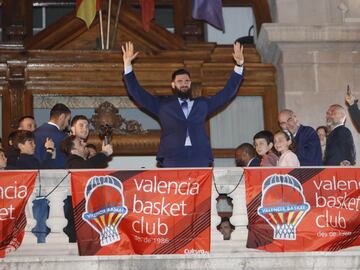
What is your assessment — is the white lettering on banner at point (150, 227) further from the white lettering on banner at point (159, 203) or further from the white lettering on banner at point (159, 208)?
the white lettering on banner at point (159, 208)

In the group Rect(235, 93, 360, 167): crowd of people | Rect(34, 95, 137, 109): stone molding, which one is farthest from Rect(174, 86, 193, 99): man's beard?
Rect(34, 95, 137, 109): stone molding

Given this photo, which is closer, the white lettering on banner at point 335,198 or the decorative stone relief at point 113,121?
the white lettering on banner at point 335,198

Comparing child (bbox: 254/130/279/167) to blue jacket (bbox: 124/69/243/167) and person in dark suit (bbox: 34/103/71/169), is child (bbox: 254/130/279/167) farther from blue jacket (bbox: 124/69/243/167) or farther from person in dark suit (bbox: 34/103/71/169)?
person in dark suit (bbox: 34/103/71/169)

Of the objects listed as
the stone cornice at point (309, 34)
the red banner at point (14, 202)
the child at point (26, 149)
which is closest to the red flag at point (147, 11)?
the stone cornice at point (309, 34)

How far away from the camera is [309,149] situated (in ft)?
50.2

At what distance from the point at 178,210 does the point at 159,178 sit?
0.47 m

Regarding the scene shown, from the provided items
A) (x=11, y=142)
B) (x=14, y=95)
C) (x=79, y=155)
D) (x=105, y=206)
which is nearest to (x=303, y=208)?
(x=105, y=206)

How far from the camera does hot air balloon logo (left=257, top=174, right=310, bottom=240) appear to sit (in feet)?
47.3

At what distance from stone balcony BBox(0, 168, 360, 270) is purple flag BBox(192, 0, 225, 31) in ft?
17.0

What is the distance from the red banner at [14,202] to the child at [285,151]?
316 centimetres

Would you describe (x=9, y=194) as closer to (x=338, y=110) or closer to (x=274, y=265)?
(x=274, y=265)

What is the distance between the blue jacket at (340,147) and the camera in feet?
50.4

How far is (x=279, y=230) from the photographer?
567 inches

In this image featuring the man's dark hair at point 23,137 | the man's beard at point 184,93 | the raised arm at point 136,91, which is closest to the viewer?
the man's dark hair at point 23,137
